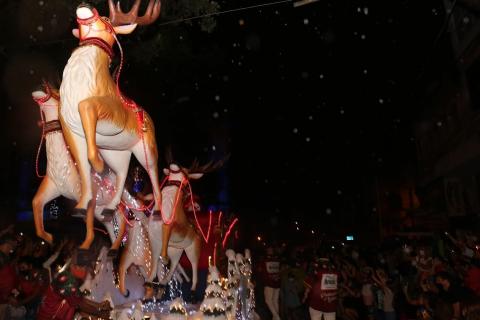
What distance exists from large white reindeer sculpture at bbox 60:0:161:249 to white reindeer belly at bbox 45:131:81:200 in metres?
0.32

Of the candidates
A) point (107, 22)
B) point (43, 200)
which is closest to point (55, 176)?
point (43, 200)

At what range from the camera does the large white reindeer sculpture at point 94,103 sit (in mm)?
2691

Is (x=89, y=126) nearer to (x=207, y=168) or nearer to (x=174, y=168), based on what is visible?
(x=174, y=168)

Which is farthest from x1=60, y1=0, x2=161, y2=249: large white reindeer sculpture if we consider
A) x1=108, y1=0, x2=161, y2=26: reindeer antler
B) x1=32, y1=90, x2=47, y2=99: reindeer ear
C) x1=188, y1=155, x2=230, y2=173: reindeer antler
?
x1=188, y1=155, x2=230, y2=173: reindeer antler

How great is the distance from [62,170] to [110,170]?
14.4 inches

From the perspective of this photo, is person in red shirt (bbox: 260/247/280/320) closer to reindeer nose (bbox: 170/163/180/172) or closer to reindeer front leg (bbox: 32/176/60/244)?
reindeer nose (bbox: 170/163/180/172)

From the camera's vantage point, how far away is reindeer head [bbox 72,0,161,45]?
285cm

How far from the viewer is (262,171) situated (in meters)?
22.2

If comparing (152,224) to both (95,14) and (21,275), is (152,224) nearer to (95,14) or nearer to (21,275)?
(95,14)

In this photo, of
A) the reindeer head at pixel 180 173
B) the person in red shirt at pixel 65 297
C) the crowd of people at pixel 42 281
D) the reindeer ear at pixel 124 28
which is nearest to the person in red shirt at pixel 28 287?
the crowd of people at pixel 42 281

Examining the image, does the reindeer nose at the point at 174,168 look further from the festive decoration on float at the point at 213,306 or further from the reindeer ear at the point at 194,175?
the festive decoration on float at the point at 213,306

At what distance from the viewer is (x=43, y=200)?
3328 mm

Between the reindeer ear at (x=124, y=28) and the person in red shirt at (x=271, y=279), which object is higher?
the reindeer ear at (x=124, y=28)

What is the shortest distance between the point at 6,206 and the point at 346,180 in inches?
809
